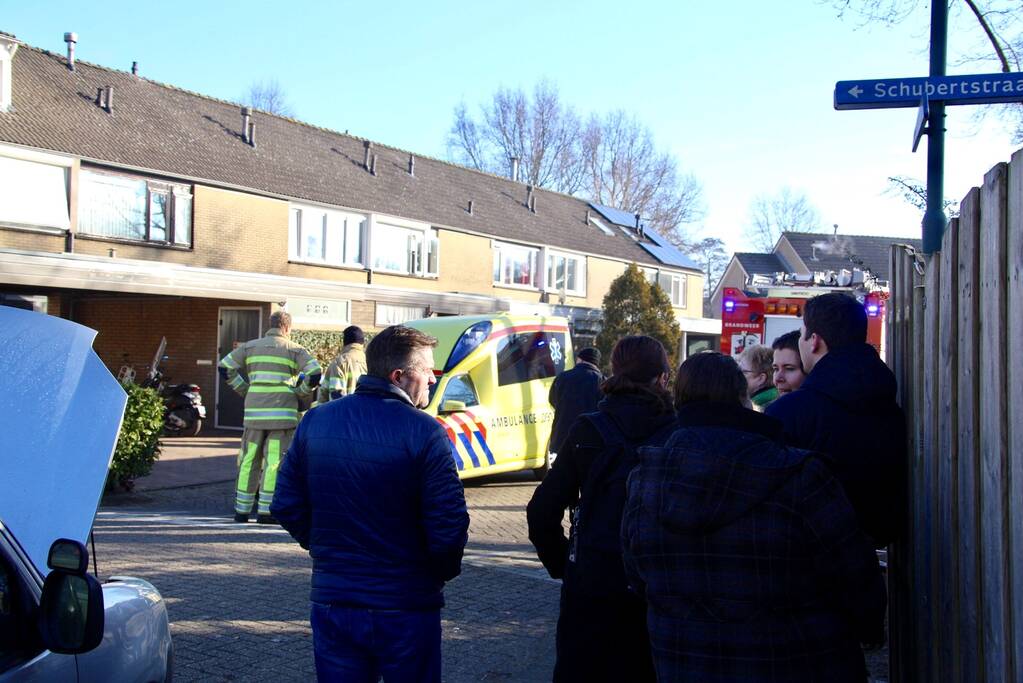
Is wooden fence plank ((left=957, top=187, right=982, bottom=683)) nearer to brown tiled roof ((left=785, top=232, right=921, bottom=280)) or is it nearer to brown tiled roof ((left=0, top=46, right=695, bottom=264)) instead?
brown tiled roof ((left=0, top=46, right=695, bottom=264))

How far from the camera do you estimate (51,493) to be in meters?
2.52

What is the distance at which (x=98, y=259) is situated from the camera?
17969 mm

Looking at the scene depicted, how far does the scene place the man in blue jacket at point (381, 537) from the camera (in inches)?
132

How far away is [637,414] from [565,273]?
3090 centimetres

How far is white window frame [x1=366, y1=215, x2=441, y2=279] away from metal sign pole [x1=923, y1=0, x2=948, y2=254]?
20754 millimetres

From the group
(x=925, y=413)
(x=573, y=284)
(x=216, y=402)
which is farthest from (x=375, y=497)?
(x=573, y=284)

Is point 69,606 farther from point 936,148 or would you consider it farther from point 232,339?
point 232,339

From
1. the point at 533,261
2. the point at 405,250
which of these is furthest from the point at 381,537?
the point at 533,261

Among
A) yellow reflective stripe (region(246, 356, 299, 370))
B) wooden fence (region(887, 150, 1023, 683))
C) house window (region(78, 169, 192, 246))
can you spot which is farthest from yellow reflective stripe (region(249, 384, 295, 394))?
house window (region(78, 169, 192, 246))

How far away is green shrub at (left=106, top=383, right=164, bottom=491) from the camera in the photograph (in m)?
10.7

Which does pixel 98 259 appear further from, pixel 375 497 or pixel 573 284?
pixel 573 284

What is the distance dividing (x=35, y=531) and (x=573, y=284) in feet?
107

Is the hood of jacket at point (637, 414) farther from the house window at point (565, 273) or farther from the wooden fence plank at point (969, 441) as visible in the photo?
the house window at point (565, 273)

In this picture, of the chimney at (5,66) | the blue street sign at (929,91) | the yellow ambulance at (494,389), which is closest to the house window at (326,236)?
the chimney at (5,66)
